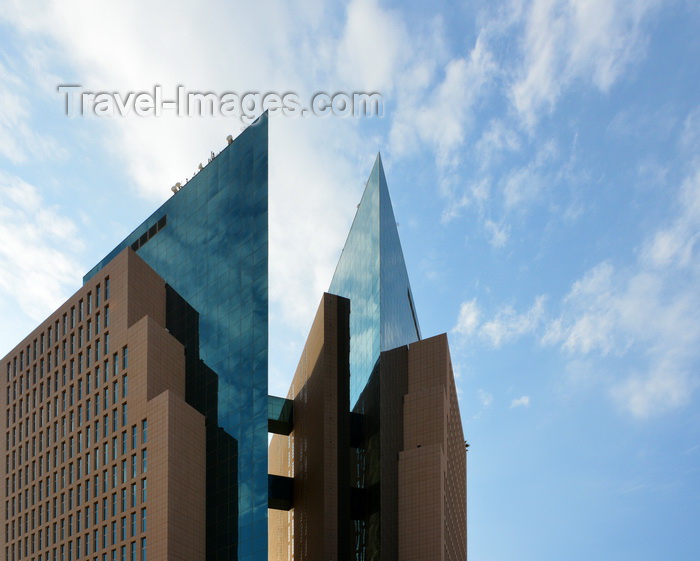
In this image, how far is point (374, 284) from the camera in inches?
3344

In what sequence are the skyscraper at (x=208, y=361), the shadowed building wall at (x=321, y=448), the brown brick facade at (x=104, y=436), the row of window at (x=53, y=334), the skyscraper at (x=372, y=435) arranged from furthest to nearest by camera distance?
1. the shadowed building wall at (x=321, y=448)
2. the row of window at (x=53, y=334)
3. the skyscraper at (x=372, y=435)
4. the skyscraper at (x=208, y=361)
5. the brown brick facade at (x=104, y=436)

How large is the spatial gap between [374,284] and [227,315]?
19.2 m

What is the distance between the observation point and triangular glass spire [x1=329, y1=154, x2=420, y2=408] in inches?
3223

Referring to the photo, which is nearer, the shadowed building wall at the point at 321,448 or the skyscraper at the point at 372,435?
the skyscraper at the point at 372,435

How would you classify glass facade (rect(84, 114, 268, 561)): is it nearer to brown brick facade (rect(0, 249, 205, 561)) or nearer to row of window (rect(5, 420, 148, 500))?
brown brick facade (rect(0, 249, 205, 561))

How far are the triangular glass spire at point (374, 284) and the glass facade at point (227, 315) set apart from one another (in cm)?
1499

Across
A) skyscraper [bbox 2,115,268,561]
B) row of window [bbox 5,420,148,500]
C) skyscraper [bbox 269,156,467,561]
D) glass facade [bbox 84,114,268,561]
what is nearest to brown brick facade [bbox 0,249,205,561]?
row of window [bbox 5,420,148,500]

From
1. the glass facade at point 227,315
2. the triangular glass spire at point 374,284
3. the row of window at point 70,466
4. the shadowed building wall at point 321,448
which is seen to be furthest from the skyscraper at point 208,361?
the triangular glass spire at point 374,284

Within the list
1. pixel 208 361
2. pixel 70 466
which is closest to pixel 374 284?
pixel 208 361

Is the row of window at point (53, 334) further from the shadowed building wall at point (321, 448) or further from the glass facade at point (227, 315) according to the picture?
the shadowed building wall at point (321, 448)

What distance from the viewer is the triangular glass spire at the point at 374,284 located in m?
81.9

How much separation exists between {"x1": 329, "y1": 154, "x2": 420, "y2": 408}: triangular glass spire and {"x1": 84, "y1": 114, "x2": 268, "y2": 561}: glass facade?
15.0 m

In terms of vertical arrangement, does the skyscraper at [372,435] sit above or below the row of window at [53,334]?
below

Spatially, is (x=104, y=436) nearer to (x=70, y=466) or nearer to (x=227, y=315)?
(x=70, y=466)
